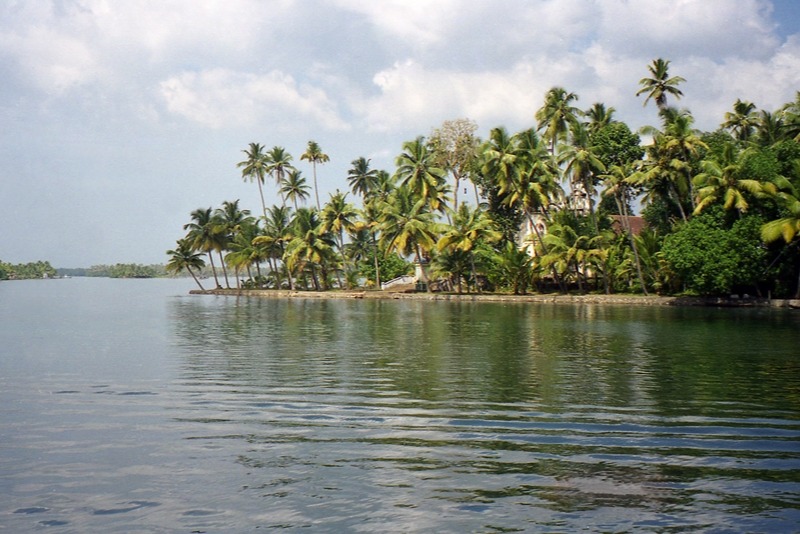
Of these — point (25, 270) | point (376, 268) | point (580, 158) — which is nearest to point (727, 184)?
point (580, 158)

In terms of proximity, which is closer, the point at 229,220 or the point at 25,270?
the point at 229,220

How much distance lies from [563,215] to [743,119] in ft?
53.2

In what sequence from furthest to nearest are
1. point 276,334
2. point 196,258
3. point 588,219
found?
1. point 196,258
2. point 588,219
3. point 276,334

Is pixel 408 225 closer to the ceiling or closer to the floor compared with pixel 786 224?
closer to the ceiling

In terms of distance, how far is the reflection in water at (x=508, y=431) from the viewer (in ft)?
23.6

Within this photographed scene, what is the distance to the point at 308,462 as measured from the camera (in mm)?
8984

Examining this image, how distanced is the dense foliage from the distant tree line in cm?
10380

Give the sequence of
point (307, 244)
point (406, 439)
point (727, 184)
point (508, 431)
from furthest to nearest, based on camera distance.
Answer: point (307, 244) → point (727, 184) → point (508, 431) → point (406, 439)

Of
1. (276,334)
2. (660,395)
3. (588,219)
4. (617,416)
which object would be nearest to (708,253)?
(588,219)

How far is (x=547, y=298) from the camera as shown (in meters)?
50.9

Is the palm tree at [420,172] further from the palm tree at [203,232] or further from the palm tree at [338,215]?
the palm tree at [203,232]

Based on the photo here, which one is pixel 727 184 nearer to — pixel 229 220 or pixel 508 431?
pixel 508 431

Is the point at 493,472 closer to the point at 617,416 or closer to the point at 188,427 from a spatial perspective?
the point at 617,416

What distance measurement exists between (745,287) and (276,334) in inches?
1219
